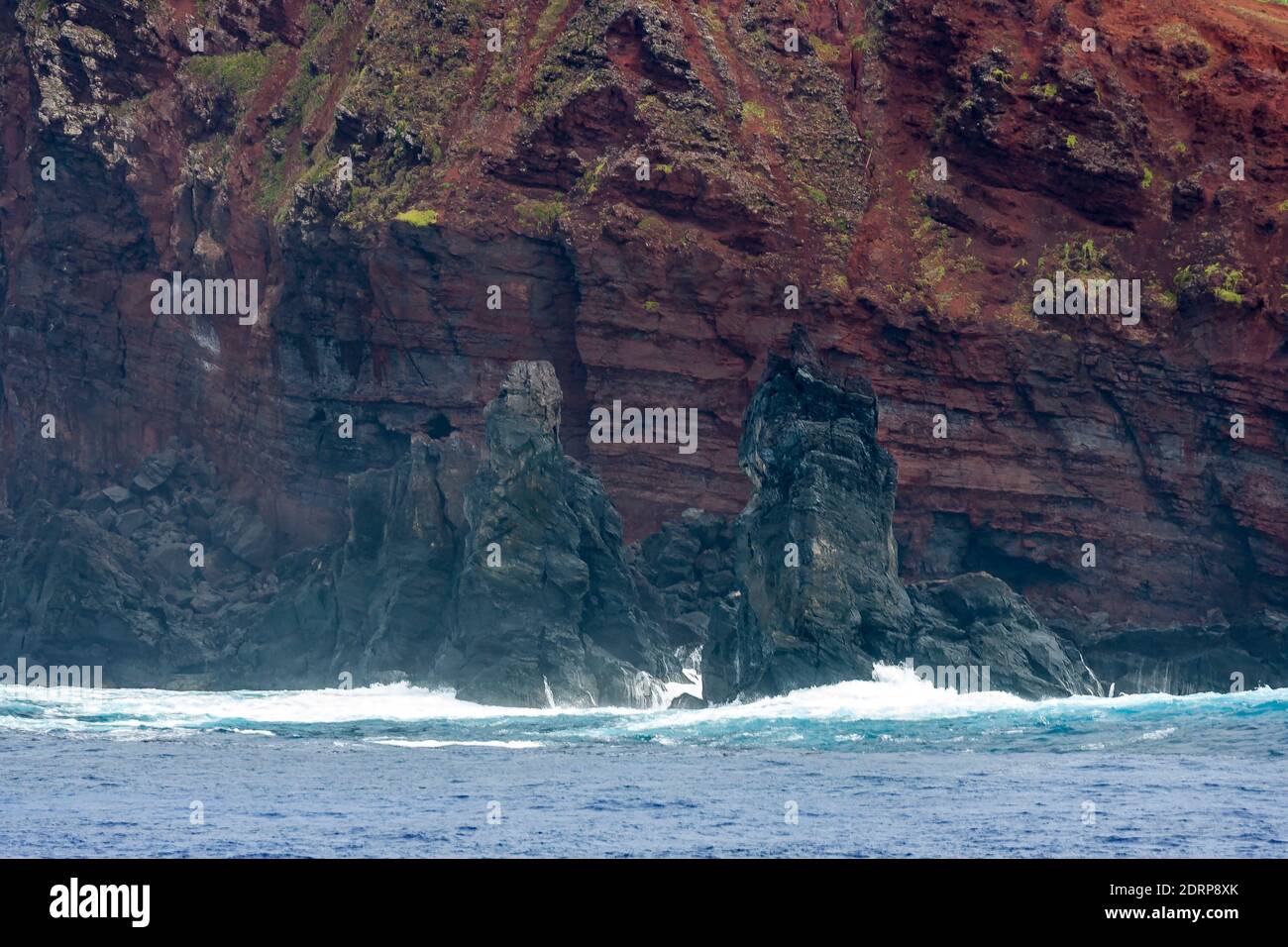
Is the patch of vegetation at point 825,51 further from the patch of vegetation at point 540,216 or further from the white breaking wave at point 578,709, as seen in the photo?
Result: the white breaking wave at point 578,709

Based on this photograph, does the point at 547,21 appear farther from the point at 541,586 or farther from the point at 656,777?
the point at 656,777

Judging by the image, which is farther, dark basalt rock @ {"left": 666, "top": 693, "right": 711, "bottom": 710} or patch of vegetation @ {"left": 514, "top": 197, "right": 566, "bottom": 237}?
patch of vegetation @ {"left": 514, "top": 197, "right": 566, "bottom": 237}

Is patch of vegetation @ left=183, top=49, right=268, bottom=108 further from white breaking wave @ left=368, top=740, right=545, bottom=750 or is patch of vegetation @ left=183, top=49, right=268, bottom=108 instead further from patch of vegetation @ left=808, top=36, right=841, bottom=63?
white breaking wave @ left=368, top=740, right=545, bottom=750

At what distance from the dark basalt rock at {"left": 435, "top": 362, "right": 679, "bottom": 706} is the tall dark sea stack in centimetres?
282

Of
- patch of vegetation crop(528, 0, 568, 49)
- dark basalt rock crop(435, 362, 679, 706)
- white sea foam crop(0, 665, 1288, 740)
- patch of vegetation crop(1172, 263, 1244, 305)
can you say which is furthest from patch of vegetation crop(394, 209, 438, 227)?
patch of vegetation crop(1172, 263, 1244, 305)

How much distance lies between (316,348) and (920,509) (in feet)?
72.6

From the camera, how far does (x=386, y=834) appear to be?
48.5 metres

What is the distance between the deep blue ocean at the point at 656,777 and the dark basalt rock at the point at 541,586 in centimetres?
162

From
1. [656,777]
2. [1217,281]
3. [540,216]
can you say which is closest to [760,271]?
[540,216]

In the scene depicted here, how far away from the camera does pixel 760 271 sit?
85625 mm

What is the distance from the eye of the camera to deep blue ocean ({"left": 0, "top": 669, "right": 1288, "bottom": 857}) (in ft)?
156

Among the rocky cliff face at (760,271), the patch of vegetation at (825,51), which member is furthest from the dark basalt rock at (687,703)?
the patch of vegetation at (825,51)

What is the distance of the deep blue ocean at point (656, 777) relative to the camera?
156ft
